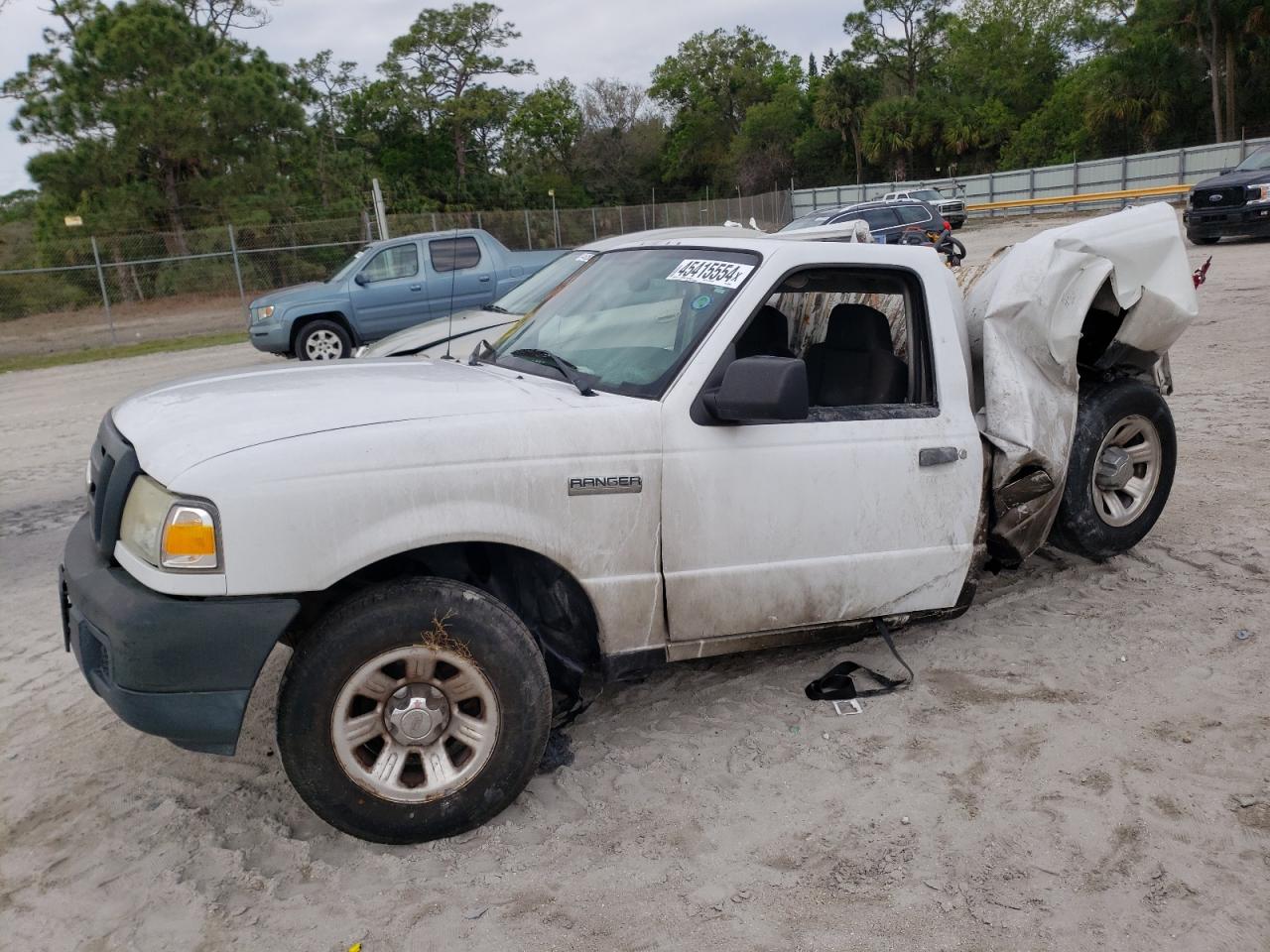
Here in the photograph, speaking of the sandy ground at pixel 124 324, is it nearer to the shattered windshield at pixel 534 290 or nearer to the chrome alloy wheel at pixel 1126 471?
the shattered windshield at pixel 534 290

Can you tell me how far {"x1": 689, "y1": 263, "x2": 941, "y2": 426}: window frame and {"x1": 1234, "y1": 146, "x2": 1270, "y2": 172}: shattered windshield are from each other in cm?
1929

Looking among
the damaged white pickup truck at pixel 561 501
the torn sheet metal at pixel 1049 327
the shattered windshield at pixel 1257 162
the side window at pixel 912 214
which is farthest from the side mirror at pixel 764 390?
the side window at pixel 912 214

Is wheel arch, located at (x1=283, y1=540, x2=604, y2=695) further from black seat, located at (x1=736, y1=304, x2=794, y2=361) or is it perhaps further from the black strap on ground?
black seat, located at (x1=736, y1=304, x2=794, y2=361)

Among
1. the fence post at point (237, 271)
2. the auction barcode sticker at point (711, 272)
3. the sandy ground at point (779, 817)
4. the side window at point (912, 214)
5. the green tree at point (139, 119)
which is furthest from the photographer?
the green tree at point (139, 119)

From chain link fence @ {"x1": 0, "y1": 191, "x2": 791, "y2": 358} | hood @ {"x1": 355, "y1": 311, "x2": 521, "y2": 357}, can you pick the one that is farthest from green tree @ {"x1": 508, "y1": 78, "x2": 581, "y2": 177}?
hood @ {"x1": 355, "y1": 311, "x2": 521, "y2": 357}

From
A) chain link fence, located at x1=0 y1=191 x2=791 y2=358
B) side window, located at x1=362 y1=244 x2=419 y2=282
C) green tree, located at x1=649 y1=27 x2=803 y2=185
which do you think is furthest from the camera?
green tree, located at x1=649 y1=27 x2=803 y2=185

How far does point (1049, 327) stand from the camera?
14.5 ft

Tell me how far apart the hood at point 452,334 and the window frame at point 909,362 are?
15.1ft

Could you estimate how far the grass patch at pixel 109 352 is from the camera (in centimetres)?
1983

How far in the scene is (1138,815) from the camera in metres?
3.18

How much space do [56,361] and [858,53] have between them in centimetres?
6541

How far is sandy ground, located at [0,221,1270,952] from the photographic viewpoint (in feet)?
9.23

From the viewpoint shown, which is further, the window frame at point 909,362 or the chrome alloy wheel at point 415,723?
the window frame at point 909,362

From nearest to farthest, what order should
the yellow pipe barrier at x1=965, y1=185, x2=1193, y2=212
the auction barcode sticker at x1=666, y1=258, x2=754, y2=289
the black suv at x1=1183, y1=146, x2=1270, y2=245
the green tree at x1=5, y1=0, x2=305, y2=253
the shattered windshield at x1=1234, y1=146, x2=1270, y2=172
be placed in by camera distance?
the auction barcode sticker at x1=666, y1=258, x2=754, y2=289 < the black suv at x1=1183, y1=146, x2=1270, y2=245 < the shattered windshield at x1=1234, y1=146, x2=1270, y2=172 < the green tree at x1=5, y1=0, x2=305, y2=253 < the yellow pipe barrier at x1=965, y1=185, x2=1193, y2=212
